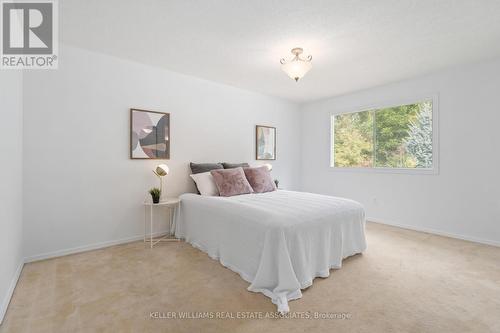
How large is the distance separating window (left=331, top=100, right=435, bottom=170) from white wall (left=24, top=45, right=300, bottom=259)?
2.67 m

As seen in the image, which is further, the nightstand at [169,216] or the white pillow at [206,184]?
the white pillow at [206,184]

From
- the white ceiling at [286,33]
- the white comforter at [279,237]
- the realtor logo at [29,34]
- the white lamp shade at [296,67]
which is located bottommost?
the white comforter at [279,237]

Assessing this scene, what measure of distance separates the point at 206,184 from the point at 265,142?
1.86 m

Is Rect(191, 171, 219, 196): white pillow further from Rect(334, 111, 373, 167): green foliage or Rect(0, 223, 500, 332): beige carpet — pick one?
Rect(334, 111, 373, 167): green foliage

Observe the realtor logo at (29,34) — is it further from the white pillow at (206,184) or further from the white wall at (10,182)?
the white pillow at (206,184)

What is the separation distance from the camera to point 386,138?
4195 millimetres

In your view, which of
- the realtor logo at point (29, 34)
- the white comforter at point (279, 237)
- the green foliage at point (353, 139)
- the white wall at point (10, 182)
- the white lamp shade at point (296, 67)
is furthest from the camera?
the green foliage at point (353, 139)

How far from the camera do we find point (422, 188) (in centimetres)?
368

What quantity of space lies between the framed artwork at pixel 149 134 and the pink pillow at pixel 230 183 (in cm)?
83

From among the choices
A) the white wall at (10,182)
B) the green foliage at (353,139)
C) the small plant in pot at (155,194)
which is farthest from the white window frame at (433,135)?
the white wall at (10,182)

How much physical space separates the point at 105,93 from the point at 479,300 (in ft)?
Result: 14.0

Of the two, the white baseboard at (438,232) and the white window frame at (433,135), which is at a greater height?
the white window frame at (433,135)

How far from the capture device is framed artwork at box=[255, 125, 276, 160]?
4586mm

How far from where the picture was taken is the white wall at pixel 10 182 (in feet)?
5.51
